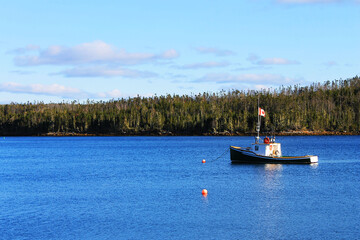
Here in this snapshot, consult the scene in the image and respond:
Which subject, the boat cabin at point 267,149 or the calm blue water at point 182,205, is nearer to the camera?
the calm blue water at point 182,205

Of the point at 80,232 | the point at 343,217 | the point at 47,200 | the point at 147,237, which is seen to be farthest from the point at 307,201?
the point at 47,200

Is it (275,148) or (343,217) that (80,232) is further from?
(275,148)

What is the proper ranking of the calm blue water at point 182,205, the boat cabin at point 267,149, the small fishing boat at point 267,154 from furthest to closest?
the boat cabin at point 267,149 < the small fishing boat at point 267,154 < the calm blue water at point 182,205

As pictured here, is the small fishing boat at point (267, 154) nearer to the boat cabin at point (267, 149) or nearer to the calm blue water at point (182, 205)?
the boat cabin at point (267, 149)

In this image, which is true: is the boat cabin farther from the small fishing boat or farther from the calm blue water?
the calm blue water

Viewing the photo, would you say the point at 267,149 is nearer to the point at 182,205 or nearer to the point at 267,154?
the point at 267,154

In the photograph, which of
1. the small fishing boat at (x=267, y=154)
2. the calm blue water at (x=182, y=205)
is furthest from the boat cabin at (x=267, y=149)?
the calm blue water at (x=182, y=205)

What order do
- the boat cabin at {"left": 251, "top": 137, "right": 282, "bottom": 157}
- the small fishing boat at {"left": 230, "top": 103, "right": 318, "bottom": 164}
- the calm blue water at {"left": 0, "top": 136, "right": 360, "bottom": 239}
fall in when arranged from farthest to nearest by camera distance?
the boat cabin at {"left": 251, "top": 137, "right": 282, "bottom": 157}
the small fishing boat at {"left": 230, "top": 103, "right": 318, "bottom": 164}
the calm blue water at {"left": 0, "top": 136, "right": 360, "bottom": 239}

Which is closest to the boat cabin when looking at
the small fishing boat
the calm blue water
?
the small fishing boat

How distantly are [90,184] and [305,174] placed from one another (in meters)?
29.2

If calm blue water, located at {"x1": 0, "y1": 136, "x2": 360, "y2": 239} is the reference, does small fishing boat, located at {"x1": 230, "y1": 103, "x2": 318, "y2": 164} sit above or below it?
above

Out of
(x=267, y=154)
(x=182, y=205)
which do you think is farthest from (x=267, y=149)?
(x=182, y=205)

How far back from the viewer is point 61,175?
68.8m

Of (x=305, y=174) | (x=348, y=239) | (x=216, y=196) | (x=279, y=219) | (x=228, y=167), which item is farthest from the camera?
(x=228, y=167)
